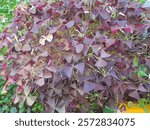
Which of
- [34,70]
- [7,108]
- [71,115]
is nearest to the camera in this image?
[71,115]

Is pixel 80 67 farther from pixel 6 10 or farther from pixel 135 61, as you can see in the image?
pixel 6 10

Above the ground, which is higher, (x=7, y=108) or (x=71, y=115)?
(x=71, y=115)

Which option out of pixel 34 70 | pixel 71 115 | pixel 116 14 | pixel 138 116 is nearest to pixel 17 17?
pixel 34 70

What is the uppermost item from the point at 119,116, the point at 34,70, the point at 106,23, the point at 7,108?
the point at 106,23

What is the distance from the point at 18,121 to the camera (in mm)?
2359

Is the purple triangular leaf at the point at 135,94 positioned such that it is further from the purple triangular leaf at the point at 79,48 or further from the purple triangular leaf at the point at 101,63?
the purple triangular leaf at the point at 79,48

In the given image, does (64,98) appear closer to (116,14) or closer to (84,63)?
(84,63)

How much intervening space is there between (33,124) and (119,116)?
0.49 m

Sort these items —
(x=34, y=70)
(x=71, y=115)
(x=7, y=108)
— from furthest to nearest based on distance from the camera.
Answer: (x=7, y=108), (x=34, y=70), (x=71, y=115)

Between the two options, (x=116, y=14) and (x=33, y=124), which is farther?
(x=116, y=14)

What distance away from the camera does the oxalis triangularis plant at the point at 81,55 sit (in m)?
2.44

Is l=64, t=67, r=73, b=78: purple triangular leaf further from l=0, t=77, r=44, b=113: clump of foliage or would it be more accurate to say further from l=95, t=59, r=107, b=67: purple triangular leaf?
l=0, t=77, r=44, b=113: clump of foliage

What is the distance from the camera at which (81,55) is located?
245cm

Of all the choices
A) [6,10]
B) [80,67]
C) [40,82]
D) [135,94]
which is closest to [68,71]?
[80,67]
